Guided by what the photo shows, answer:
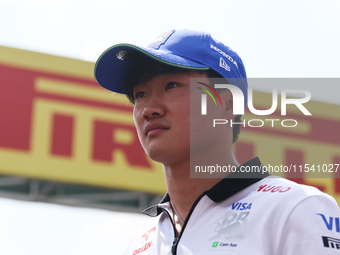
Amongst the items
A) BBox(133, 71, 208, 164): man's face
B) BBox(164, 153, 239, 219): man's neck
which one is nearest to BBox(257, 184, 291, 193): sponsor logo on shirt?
BBox(164, 153, 239, 219): man's neck

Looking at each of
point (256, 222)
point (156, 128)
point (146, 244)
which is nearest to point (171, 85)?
point (156, 128)

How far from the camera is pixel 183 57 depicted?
2.44m

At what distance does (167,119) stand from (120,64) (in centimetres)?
51

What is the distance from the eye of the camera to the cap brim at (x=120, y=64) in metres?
2.32

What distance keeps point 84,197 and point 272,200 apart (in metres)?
6.63

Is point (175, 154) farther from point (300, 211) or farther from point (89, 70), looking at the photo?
point (89, 70)

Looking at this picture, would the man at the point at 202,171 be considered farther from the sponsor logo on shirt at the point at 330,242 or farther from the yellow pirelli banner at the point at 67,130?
the yellow pirelli banner at the point at 67,130

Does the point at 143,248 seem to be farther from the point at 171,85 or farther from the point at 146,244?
the point at 171,85

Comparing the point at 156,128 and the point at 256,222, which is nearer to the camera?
the point at 256,222

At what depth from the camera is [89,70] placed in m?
8.38

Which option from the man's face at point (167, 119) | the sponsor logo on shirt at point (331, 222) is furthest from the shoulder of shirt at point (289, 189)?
the man's face at point (167, 119)

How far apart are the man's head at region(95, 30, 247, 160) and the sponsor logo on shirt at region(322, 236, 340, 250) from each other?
0.87 m

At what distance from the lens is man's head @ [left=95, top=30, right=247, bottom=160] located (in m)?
2.39

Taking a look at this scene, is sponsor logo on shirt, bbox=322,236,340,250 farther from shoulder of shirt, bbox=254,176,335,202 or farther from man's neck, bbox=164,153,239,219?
man's neck, bbox=164,153,239,219
